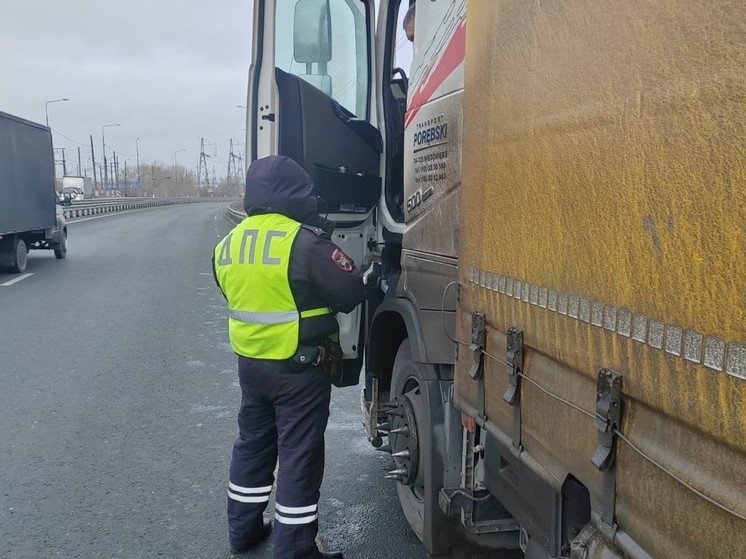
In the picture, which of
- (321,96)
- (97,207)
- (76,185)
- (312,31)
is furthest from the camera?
(76,185)

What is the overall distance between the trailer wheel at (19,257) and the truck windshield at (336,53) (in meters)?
11.8

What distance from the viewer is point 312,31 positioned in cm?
369

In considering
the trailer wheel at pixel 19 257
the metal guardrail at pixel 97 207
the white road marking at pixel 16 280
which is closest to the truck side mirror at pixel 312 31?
the white road marking at pixel 16 280

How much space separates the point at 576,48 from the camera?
Result: 149cm

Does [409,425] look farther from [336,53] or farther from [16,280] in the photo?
[16,280]

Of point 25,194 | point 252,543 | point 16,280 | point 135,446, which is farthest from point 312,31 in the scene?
point 25,194

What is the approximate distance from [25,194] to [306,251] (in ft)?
43.7

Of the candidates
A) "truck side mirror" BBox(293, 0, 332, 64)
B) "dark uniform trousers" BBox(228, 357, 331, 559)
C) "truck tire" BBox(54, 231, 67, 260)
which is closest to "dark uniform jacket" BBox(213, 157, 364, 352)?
"dark uniform trousers" BBox(228, 357, 331, 559)

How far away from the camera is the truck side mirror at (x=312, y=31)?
3637 millimetres

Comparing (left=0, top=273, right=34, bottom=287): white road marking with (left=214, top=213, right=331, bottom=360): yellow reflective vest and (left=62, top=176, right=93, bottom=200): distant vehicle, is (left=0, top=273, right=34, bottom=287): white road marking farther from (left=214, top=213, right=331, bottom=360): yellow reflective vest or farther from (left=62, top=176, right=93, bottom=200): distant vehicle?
(left=62, top=176, right=93, bottom=200): distant vehicle

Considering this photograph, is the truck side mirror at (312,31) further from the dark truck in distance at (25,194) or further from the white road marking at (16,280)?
the dark truck in distance at (25,194)

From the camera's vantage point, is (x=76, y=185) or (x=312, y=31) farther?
(x=76, y=185)

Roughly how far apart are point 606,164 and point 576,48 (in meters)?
0.32

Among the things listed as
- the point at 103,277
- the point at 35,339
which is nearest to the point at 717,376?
the point at 35,339
